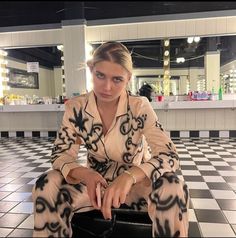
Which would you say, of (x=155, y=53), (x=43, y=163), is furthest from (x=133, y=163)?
(x=155, y=53)

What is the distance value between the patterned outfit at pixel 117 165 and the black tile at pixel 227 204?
1049 millimetres

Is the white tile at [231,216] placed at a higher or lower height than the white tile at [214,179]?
lower

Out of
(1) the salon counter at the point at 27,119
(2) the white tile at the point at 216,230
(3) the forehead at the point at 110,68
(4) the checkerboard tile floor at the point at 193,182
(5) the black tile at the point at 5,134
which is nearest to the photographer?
(3) the forehead at the point at 110,68

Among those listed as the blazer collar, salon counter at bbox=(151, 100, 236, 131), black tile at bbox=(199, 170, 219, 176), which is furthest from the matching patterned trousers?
salon counter at bbox=(151, 100, 236, 131)

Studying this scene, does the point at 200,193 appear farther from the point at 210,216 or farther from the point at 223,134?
the point at 223,134

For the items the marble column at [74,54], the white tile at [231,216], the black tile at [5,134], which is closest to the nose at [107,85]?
the white tile at [231,216]

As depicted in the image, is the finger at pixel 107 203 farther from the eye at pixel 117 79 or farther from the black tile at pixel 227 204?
the black tile at pixel 227 204

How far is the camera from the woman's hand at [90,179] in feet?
3.64

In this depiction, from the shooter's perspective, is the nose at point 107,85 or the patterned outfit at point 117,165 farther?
the nose at point 107,85

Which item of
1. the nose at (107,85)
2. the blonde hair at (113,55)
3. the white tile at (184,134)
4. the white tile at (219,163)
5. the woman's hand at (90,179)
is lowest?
the white tile at (219,163)

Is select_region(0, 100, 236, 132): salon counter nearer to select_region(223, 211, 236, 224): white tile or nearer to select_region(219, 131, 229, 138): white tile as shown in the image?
select_region(219, 131, 229, 138): white tile

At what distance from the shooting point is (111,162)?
1.39m

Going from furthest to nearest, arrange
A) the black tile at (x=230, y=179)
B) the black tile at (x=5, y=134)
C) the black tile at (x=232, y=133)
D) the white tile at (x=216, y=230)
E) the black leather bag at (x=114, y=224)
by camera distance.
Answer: the black tile at (x=5, y=134)
the black tile at (x=232, y=133)
the black tile at (x=230, y=179)
the white tile at (x=216, y=230)
the black leather bag at (x=114, y=224)

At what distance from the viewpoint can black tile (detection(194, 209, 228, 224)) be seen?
1884 millimetres
